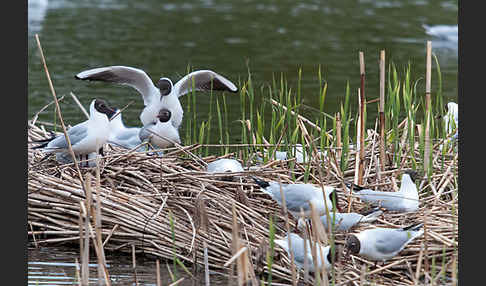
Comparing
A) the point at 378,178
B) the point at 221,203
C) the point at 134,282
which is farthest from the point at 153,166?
the point at 378,178

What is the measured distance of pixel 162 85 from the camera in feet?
24.0

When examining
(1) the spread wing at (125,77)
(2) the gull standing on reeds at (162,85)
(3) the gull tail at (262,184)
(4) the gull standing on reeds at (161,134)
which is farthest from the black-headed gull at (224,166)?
(1) the spread wing at (125,77)

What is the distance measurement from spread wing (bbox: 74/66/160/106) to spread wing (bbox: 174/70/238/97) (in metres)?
0.24

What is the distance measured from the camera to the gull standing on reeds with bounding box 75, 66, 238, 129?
7.24 m

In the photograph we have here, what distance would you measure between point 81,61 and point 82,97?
9.12ft

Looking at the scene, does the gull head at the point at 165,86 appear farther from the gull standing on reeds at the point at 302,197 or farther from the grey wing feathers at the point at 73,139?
the gull standing on reeds at the point at 302,197

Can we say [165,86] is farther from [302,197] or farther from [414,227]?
[414,227]

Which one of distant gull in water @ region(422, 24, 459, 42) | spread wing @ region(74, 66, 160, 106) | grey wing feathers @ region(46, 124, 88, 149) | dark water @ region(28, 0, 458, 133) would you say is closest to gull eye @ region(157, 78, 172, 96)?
spread wing @ region(74, 66, 160, 106)

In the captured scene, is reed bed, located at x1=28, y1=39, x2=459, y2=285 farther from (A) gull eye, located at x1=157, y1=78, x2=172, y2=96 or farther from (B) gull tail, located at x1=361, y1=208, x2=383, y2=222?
(A) gull eye, located at x1=157, y1=78, x2=172, y2=96

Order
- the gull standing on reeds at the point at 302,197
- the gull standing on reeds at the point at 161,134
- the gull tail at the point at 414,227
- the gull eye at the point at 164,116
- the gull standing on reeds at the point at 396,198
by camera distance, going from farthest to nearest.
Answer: the gull eye at the point at 164,116 → the gull standing on reeds at the point at 161,134 → the gull standing on reeds at the point at 396,198 → the gull standing on reeds at the point at 302,197 → the gull tail at the point at 414,227

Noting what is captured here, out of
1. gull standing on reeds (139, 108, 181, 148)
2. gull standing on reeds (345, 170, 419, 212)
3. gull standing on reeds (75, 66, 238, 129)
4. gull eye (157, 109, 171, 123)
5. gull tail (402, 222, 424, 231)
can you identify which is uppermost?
gull standing on reeds (75, 66, 238, 129)

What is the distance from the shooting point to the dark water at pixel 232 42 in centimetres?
1216

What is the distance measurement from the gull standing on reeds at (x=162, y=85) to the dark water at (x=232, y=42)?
6.44 ft

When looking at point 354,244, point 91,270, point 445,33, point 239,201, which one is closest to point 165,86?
point 239,201
